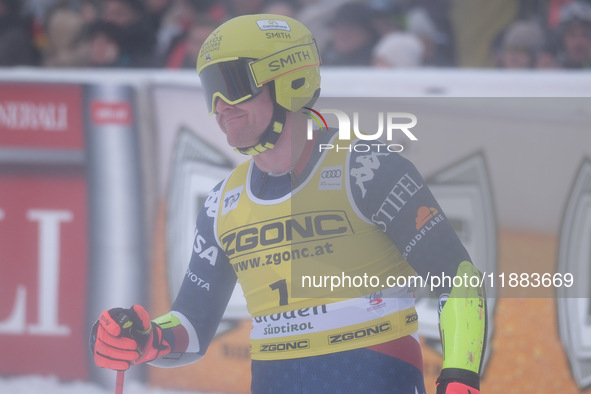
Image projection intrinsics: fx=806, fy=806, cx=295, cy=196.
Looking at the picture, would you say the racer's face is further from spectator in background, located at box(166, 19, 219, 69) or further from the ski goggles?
spectator in background, located at box(166, 19, 219, 69)

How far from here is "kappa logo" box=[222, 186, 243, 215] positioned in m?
2.82

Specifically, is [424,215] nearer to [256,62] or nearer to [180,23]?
[256,62]

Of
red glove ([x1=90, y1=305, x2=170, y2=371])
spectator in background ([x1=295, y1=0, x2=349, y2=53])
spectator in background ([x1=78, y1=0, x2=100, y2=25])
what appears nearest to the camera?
red glove ([x1=90, y1=305, x2=170, y2=371])

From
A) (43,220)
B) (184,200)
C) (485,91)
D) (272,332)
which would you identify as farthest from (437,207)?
(43,220)

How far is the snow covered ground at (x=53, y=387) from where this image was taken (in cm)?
491

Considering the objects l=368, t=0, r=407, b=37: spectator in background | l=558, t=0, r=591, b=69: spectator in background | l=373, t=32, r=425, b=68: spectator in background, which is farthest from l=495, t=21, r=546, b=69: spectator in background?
l=368, t=0, r=407, b=37: spectator in background

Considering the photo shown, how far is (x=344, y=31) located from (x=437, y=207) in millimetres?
3413

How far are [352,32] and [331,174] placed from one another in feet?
10.7

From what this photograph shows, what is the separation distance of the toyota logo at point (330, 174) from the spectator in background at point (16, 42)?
4.72 metres

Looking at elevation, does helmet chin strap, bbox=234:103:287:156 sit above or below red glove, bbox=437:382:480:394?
above

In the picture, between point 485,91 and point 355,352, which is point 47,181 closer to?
point 485,91

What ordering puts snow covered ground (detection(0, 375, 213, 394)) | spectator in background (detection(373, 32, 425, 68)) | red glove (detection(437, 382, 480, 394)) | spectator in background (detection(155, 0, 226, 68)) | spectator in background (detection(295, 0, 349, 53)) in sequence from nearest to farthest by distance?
red glove (detection(437, 382, 480, 394)) < snow covered ground (detection(0, 375, 213, 394)) < spectator in background (detection(373, 32, 425, 68)) < spectator in background (detection(295, 0, 349, 53)) < spectator in background (detection(155, 0, 226, 68))

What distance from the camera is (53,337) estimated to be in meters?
5.02

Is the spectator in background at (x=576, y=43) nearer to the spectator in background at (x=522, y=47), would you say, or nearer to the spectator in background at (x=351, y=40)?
the spectator in background at (x=522, y=47)
